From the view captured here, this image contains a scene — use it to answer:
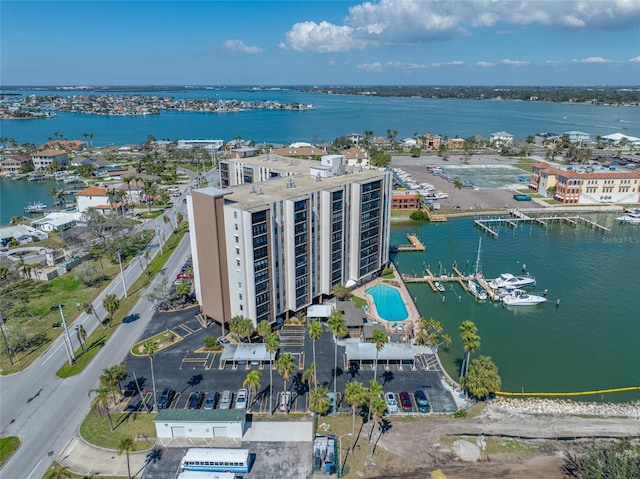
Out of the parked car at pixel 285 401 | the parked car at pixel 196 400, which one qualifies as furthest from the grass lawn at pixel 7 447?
the parked car at pixel 285 401

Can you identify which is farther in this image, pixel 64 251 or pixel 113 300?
pixel 64 251

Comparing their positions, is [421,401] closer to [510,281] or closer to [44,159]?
[510,281]

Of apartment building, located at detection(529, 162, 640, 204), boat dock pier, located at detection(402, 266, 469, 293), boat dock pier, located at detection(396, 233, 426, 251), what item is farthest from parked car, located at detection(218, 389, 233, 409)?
apartment building, located at detection(529, 162, 640, 204)

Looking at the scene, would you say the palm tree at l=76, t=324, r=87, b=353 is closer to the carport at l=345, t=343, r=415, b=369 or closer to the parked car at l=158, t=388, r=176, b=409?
the parked car at l=158, t=388, r=176, b=409

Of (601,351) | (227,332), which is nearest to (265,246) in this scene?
(227,332)

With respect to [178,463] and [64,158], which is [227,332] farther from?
[64,158]

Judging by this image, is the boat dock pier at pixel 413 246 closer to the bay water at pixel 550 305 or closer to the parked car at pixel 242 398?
the bay water at pixel 550 305
